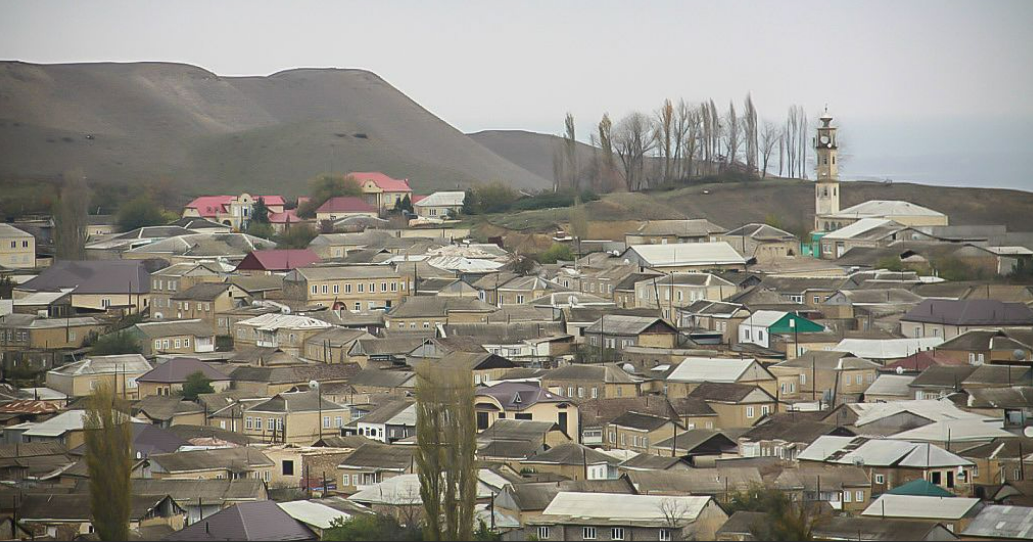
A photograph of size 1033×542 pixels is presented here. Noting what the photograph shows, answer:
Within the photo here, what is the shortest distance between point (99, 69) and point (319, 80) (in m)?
18.0

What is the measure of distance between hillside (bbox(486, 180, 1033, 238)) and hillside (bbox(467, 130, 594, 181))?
181 ft

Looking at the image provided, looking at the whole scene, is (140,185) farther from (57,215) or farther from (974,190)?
(974,190)

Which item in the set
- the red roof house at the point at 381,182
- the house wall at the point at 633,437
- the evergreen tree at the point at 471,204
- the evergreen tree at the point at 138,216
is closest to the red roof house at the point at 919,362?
the house wall at the point at 633,437

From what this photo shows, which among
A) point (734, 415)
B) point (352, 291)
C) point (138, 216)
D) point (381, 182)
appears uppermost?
point (381, 182)

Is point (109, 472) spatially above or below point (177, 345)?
below

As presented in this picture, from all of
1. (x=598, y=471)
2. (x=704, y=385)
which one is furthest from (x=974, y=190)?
(x=598, y=471)

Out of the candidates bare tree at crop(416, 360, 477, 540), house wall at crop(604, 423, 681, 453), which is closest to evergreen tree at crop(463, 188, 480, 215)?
house wall at crop(604, 423, 681, 453)

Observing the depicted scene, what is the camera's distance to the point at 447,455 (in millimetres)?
19266

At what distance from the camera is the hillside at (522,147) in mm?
116500

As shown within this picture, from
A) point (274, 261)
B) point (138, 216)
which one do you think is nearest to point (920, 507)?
point (274, 261)

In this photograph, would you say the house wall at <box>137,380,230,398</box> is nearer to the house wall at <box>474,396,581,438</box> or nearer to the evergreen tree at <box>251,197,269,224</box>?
the house wall at <box>474,396,581,438</box>

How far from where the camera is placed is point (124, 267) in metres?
41.2

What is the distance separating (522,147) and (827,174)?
71.1 m

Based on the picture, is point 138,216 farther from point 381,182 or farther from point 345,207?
point 381,182
